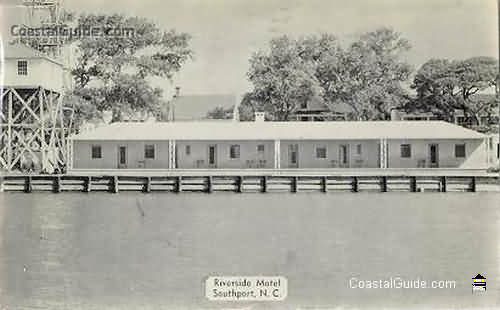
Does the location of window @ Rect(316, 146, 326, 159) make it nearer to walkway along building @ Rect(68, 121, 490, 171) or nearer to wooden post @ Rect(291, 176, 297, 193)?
walkway along building @ Rect(68, 121, 490, 171)

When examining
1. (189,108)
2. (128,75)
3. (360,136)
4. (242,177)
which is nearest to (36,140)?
(128,75)

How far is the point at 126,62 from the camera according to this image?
4.24 metres

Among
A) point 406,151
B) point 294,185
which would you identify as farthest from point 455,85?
point 294,185

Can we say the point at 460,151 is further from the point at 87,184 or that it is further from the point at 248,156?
the point at 87,184

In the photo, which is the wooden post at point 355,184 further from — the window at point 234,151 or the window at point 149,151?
the window at point 149,151

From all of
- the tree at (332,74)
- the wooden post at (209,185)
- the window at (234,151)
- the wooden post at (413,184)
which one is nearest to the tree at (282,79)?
the tree at (332,74)

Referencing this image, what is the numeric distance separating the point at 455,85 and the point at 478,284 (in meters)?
1.26

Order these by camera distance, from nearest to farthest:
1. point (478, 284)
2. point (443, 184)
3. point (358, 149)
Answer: point (478, 284)
point (358, 149)
point (443, 184)

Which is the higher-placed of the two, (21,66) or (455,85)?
(21,66)

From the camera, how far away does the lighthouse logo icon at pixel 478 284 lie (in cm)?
378

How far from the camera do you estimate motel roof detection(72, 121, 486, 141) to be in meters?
4.19

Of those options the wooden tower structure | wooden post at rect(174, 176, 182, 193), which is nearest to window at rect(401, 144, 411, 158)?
wooden post at rect(174, 176, 182, 193)

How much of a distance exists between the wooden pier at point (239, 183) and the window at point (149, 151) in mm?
124

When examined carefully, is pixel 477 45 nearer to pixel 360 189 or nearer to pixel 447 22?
pixel 447 22
